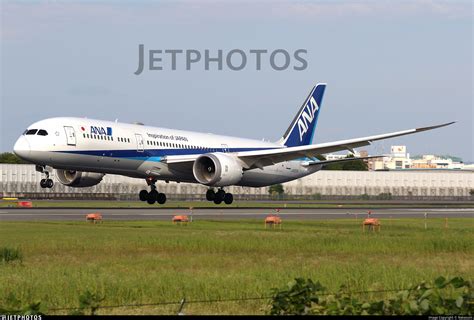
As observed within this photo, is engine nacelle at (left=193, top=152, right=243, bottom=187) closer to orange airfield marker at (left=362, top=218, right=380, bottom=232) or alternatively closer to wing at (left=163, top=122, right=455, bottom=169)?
wing at (left=163, top=122, right=455, bottom=169)

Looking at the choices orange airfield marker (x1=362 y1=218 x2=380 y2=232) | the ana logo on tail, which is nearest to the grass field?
orange airfield marker (x1=362 y1=218 x2=380 y2=232)

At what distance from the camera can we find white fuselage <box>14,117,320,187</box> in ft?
174

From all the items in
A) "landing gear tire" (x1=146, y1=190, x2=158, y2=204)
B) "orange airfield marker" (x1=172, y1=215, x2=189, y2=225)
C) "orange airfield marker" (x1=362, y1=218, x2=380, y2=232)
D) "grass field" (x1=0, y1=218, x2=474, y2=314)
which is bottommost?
"grass field" (x1=0, y1=218, x2=474, y2=314)

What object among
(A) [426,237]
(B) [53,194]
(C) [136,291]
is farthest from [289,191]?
(C) [136,291]

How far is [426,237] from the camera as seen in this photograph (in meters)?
36.5

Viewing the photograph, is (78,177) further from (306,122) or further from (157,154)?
(306,122)

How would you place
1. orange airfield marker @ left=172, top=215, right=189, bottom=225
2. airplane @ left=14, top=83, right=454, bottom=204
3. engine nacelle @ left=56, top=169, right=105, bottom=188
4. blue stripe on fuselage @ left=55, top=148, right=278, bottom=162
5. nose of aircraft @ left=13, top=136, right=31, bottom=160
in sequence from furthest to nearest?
engine nacelle @ left=56, top=169, right=105, bottom=188 → blue stripe on fuselage @ left=55, top=148, right=278, bottom=162 → airplane @ left=14, top=83, right=454, bottom=204 → nose of aircraft @ left=13, top=136, right=31, bottom=160 → orange airfield marker @ left=172, top=215, right=189, bottom=225

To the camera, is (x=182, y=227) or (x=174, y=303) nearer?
(x=174, y=303)

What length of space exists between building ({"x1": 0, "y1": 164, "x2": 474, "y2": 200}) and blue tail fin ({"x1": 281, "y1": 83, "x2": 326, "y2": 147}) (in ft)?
49.7

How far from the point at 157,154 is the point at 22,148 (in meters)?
9.39

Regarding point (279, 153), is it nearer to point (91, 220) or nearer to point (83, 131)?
point (83, 131)

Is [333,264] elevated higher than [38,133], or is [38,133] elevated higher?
[38,133]

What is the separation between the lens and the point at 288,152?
2420 inches

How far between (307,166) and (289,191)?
34143mm
